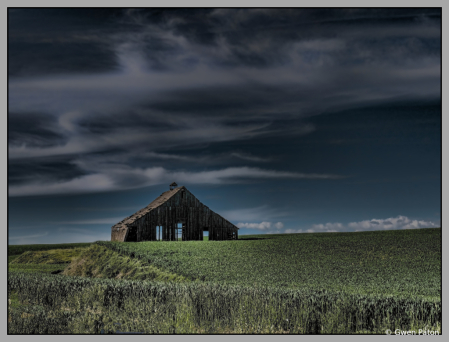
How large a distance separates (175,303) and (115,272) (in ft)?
67.9

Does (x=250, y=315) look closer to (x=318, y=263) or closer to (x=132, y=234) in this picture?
(x=318, y=263)

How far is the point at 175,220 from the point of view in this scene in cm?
5659

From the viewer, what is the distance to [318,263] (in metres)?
31.7

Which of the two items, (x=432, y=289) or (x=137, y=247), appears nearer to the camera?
(x=432, y=289)

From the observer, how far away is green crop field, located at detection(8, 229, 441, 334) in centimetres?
1394

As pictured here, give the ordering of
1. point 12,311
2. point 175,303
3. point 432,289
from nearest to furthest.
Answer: point 175,303
point 12,311
point 432,289

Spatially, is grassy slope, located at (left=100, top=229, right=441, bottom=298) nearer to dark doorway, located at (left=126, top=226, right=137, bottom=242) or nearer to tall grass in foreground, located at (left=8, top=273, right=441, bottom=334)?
tall grass in foreground, located at (left=8, top=273, right=441, bottom=334)

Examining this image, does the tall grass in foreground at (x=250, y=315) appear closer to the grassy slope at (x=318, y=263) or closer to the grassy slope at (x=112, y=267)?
the grassy slope at (x=318, y=263)

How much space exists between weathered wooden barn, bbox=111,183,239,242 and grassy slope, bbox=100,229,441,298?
9.87 metres

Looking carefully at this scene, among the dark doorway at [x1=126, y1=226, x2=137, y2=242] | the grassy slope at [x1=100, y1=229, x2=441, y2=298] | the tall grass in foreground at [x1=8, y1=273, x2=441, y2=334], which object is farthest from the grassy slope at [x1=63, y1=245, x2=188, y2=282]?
the tall grass in foreground at [x1=8, y1=273, x2=441, y2=334]

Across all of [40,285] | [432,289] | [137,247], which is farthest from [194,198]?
[432,289]

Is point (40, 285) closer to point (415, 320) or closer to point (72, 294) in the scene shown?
point (72, 294)

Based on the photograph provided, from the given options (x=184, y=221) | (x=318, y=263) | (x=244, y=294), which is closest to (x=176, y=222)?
(x=184, y=221)

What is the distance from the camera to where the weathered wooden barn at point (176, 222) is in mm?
54312
